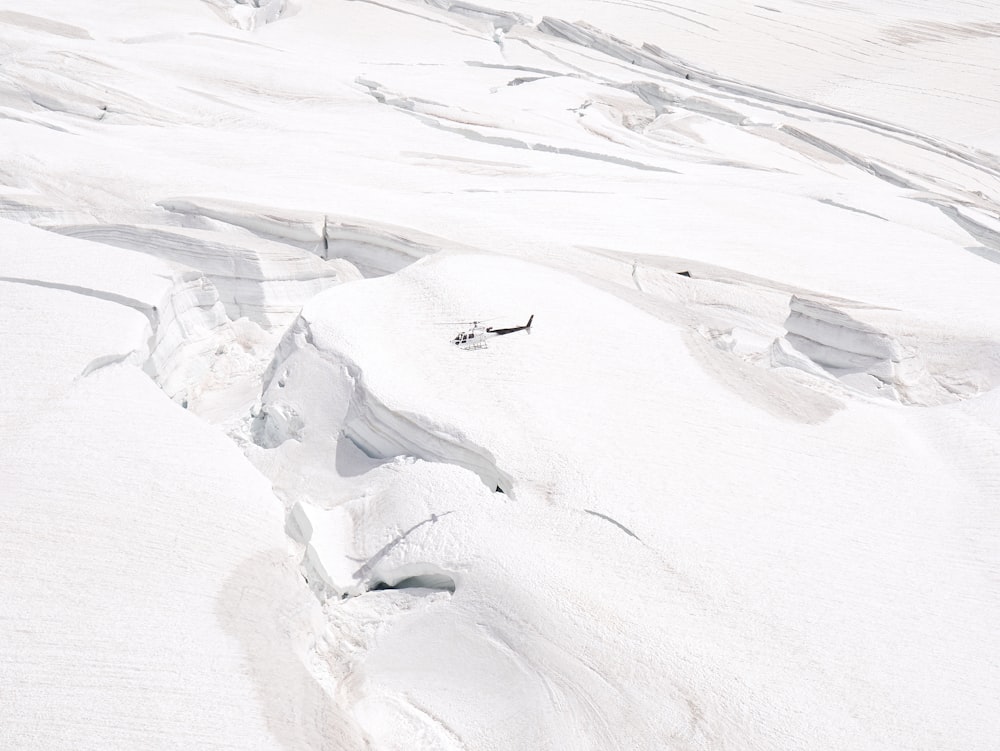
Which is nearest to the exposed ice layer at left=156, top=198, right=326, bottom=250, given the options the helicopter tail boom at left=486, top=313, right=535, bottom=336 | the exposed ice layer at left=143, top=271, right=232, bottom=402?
the exposed ice layer at left=143, top=271, right=232, bottom=402

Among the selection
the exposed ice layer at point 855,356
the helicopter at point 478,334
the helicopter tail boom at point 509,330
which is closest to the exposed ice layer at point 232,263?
the helicopter at point 478,334

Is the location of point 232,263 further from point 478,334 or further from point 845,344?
point 845,344

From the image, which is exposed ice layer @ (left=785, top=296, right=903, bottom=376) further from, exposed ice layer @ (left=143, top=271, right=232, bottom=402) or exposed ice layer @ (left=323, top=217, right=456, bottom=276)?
exposed ice layer @ (left=143, top=271, right=232, bottom=402)

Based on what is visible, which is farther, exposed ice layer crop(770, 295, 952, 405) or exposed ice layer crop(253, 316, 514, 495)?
exposed ice layer crop(770, 295, 952, 405)

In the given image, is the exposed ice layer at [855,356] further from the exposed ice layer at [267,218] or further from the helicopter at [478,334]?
the exposed ice layer at [267,218]

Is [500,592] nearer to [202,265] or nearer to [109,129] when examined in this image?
[202,265]

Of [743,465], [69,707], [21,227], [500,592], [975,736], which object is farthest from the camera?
[21,227]

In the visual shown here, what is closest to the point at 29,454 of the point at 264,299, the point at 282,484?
the point at 282,484
